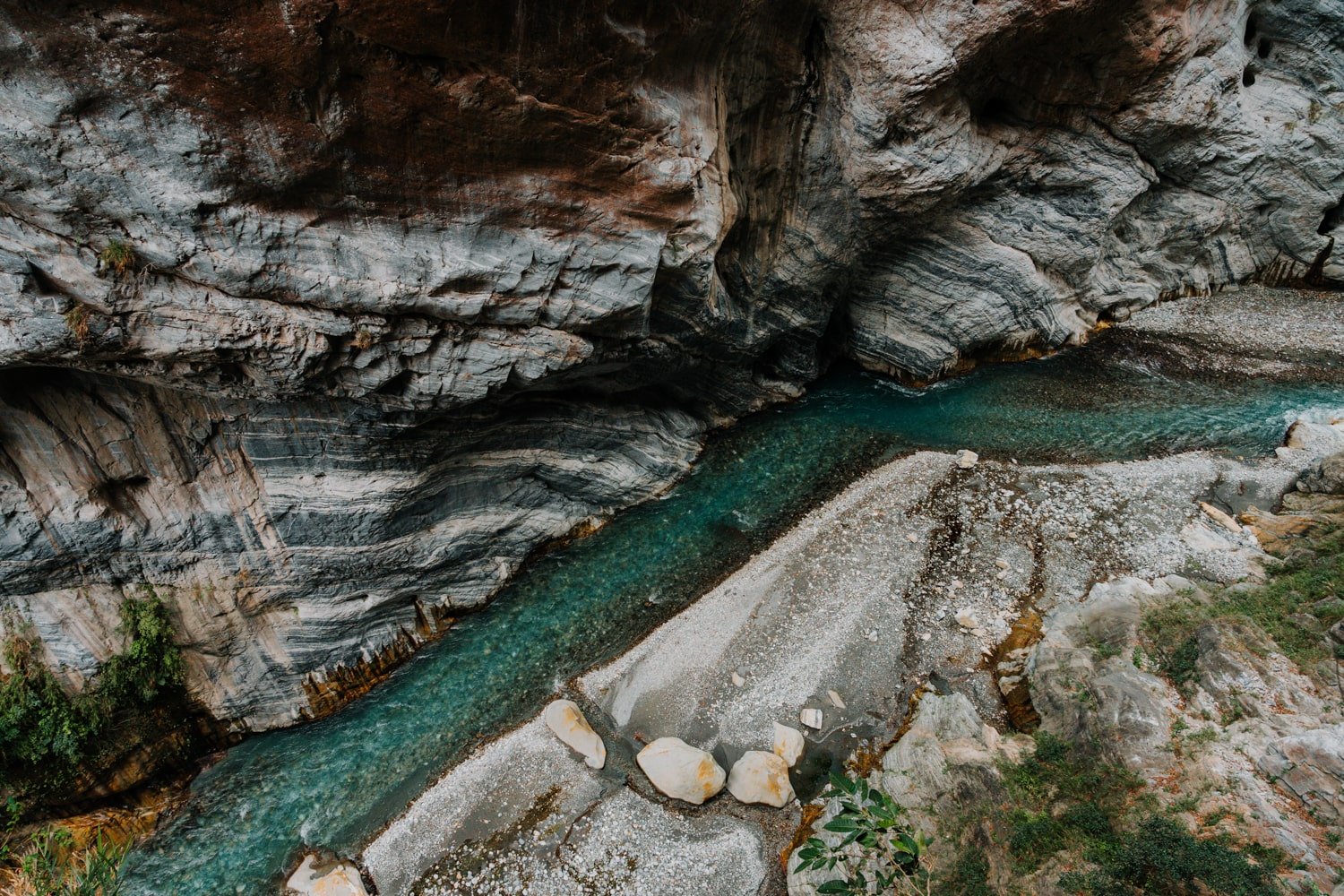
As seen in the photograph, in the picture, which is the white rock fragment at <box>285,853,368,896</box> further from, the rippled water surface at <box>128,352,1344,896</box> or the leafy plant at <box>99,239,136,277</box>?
the leafy plant at <box>99,239,136,277</box>

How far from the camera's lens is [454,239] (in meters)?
9.70

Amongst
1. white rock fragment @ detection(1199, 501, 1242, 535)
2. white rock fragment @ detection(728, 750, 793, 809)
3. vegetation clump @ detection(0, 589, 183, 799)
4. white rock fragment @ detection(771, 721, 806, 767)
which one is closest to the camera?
vegetation clump @ detection(0, 589, 183, 799)

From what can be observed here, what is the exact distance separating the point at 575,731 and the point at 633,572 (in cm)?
388

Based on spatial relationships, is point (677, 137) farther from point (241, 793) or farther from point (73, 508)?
point (241, 793)

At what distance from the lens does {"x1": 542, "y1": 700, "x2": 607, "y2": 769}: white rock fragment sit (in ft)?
34.6

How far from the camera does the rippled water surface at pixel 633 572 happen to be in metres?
10.1

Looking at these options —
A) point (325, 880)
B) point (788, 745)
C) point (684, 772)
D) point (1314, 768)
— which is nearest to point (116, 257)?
point (325, 880)

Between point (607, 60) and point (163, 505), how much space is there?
33.8 feet

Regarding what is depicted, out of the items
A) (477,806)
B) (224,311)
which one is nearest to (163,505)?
(224,311)

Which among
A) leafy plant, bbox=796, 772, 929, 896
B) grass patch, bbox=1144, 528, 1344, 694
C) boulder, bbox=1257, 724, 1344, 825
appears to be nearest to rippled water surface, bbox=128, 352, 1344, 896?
grass patch, bbox=1144, 528, 1344, 694

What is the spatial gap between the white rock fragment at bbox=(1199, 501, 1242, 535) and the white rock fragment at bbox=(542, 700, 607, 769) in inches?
547

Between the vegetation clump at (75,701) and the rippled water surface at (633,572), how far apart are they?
1.76m

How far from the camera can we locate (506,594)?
13.5 meters

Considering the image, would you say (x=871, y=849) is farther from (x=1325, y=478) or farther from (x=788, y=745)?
(x=1325, y=478)
